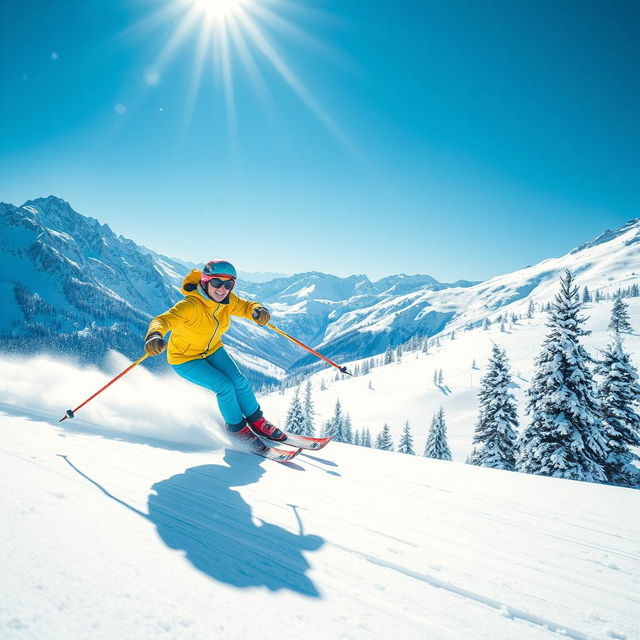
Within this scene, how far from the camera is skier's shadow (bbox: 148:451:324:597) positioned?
177 cm

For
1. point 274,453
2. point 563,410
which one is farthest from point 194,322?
point 563,410

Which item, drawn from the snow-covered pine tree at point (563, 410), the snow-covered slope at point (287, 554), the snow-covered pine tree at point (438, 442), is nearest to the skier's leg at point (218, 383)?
the snow-covered slope at point (287, 554)

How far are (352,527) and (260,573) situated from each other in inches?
34.8

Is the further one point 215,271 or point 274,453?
point 215,271

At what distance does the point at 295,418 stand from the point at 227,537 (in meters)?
26.9

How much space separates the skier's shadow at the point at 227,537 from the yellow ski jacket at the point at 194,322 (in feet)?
6.66

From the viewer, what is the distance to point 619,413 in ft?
51.9

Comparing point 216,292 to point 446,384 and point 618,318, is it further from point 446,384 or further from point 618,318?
point 446,384

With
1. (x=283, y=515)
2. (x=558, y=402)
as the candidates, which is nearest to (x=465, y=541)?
(x=283, y=515)

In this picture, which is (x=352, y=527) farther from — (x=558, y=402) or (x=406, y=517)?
(x=558, y=402)

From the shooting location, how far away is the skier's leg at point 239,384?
16.7 feet

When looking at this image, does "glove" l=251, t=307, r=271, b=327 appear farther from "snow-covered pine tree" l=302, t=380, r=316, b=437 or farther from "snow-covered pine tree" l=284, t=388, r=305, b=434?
"snow-covered pine tree" l=302, t=380, r=316, b=437

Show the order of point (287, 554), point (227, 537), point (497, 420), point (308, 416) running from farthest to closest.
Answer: point (308, 416)
point (497, 420)
point (227, 537)
point (287, 554)

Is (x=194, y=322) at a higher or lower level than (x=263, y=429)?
higher
